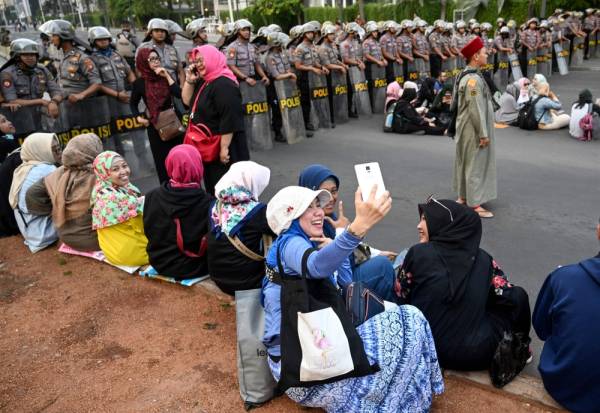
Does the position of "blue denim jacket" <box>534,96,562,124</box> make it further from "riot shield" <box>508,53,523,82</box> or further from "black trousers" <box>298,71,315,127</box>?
"riot shield" <box>508,53,523,82</box>

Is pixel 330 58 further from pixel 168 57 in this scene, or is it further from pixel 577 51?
pixel 577 51

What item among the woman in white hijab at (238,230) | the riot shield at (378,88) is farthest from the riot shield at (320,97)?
the woman in white hijab at (238,230)

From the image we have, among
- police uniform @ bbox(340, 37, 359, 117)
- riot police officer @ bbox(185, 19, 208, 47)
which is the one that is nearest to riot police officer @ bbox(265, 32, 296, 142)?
riot police officer @ bbox(185, 19, 208, 47)

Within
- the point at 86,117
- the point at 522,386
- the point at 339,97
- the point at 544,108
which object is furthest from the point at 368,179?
the point at 339,97

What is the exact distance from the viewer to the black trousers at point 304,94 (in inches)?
380

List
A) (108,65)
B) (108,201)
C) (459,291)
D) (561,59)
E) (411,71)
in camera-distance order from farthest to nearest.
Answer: (561,59) → (411,71) → (108,65) → (108,201) → (459,291)

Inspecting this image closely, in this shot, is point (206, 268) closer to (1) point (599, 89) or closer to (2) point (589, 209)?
(2) point (589, 209)

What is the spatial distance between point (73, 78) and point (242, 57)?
2817 mm

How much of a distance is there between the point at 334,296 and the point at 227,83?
8.78 ft

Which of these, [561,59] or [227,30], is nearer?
[227,30]

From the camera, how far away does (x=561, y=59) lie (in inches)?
628

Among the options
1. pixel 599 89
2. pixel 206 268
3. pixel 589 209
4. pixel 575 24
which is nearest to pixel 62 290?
pixel 206 268

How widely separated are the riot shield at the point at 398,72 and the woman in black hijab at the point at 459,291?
31.6 ft

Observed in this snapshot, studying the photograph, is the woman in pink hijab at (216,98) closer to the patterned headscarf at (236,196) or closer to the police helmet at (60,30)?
the patterned headscarf at (236,196)
